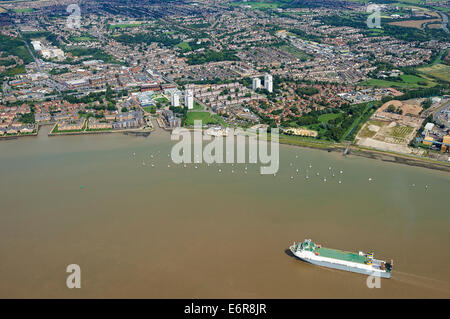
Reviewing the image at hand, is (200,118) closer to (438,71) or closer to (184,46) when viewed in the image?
(184,46)

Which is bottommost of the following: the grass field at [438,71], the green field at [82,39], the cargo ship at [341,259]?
the cargo ship at [341,259]

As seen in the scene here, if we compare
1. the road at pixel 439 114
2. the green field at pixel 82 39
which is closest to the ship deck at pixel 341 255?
the road at pixel 439 114

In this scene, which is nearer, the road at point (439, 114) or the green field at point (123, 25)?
the road at point (439, 114)

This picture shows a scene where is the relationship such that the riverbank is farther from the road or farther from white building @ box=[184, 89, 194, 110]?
white building @ box=[184, 89, 194, 110]

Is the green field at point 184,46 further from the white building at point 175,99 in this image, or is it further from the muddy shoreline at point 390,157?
the muddy shoreline at point 390,157

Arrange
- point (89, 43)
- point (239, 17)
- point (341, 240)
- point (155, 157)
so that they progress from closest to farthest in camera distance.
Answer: point (341, 240) < point (155, 157) < point (89, 43) < point (239, 17)

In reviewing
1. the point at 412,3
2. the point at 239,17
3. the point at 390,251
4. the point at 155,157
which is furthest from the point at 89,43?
the point at 412,3

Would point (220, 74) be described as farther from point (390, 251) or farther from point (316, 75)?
point (390, 251)

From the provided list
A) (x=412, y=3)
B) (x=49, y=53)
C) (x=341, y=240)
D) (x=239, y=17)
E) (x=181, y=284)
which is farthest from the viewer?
(x=412, y=3)
